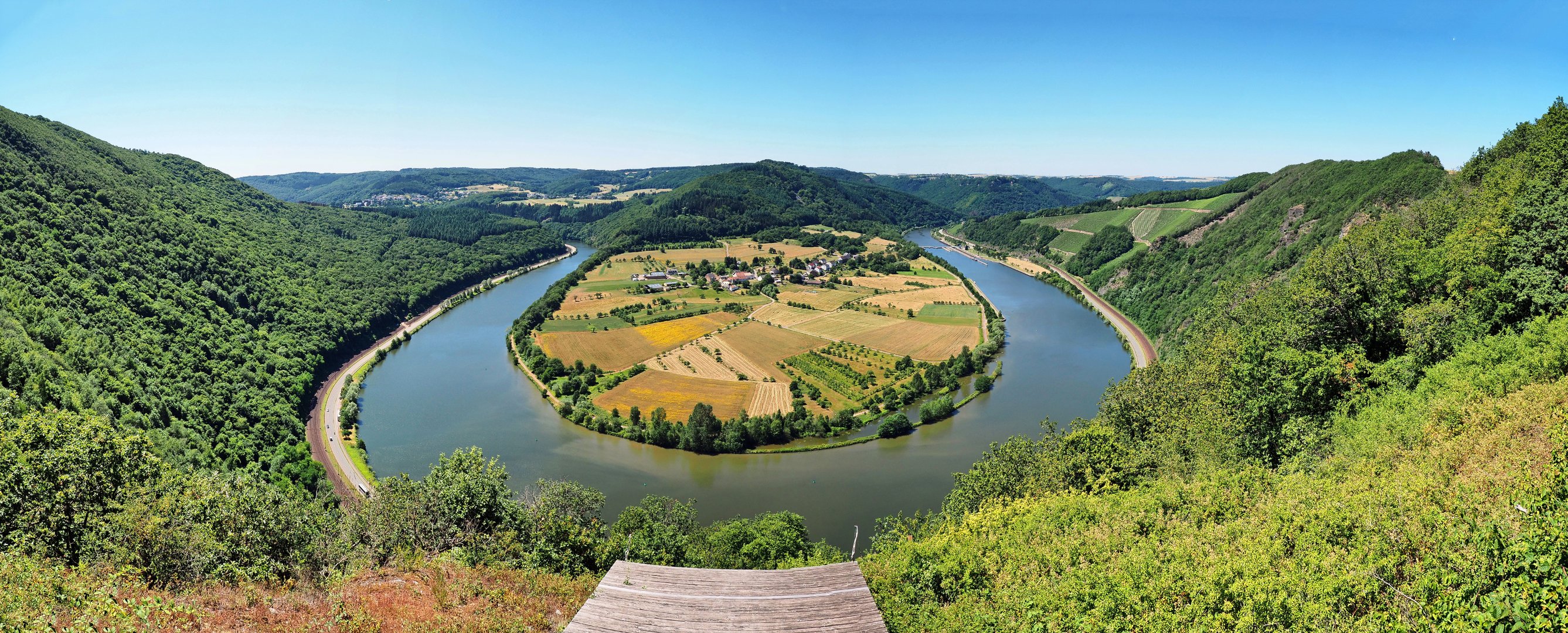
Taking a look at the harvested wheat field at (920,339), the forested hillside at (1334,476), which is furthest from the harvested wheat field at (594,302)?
the forested hillside at (1334,476)

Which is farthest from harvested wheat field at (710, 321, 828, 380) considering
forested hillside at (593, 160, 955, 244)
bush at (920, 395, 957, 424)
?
forested hillside at (593, 160, 955, 244)

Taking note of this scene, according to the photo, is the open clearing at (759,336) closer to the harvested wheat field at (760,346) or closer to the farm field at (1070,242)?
the harvested wheat field at (760,346)

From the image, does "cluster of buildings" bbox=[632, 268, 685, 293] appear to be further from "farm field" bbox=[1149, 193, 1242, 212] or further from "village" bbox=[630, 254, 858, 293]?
"farm field" bbox=[1149, 193, 1242, 212]

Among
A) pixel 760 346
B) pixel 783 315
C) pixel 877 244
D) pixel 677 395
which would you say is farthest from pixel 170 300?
pixel 877 244

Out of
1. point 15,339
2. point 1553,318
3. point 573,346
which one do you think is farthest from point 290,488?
point 1553,318

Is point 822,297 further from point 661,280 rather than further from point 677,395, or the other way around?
point 677,395

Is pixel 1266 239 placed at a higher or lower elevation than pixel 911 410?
higher

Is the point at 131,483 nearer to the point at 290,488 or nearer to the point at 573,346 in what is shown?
the point at 290,488
